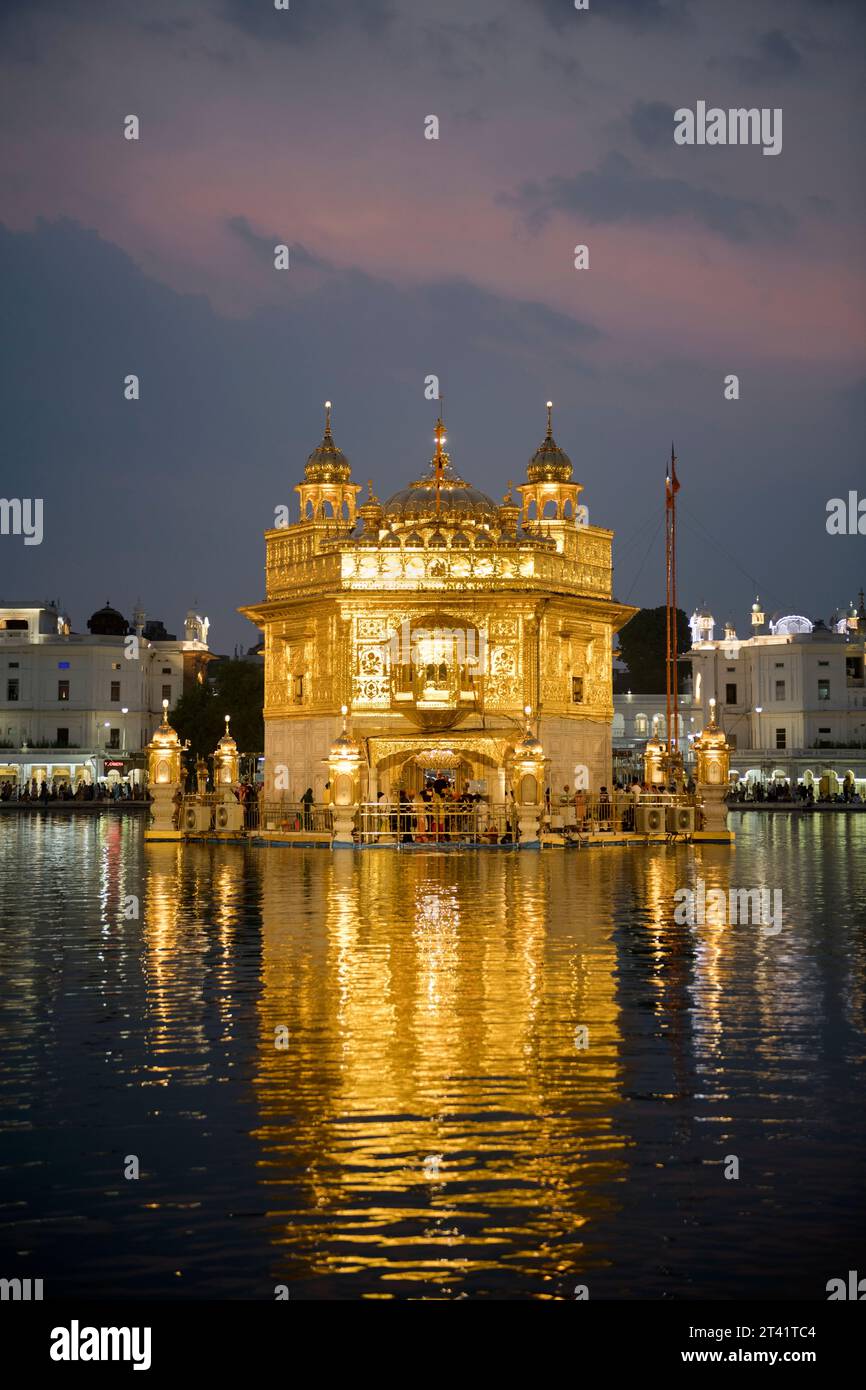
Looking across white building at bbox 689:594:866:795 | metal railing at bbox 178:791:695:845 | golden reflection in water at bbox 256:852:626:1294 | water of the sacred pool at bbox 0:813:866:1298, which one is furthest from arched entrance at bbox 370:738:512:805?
white building at bbox 689:594:866:795

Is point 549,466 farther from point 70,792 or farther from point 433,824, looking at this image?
point 70,792

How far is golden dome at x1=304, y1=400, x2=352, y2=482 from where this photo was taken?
58375 mm

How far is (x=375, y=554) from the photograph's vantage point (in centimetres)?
5197

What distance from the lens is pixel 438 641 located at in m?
51.5

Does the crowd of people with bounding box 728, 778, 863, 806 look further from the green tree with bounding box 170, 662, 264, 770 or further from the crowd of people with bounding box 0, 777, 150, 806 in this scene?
the crowd of people with bounding box 0, 777, 150, 806

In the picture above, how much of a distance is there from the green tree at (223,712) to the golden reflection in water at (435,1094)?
249 ft

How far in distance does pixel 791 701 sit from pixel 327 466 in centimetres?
5798

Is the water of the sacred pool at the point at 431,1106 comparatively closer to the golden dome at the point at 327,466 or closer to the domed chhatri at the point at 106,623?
the golden dome at the point at 327,466

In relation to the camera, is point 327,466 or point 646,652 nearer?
point 327,466

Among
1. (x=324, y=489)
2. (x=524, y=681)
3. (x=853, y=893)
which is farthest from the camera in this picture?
(x=324, y=489)

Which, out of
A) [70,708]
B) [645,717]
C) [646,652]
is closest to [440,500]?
[70,708]
